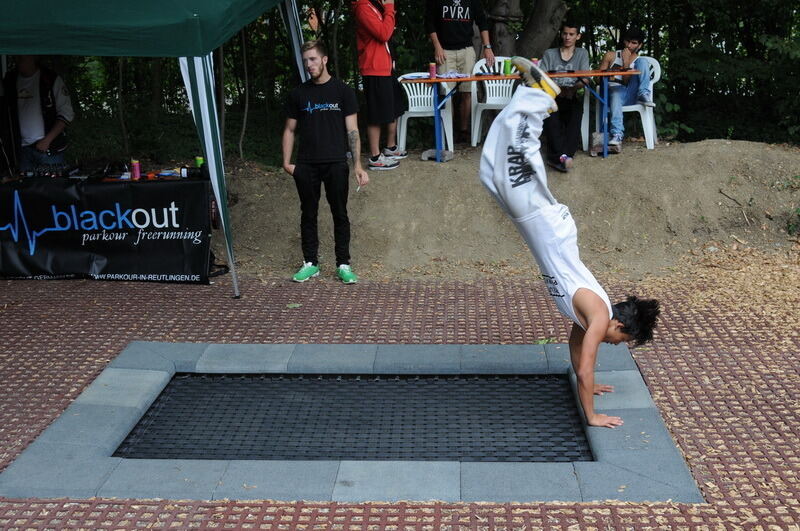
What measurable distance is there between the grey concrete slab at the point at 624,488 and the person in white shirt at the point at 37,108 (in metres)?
6.99

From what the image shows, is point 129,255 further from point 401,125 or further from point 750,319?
point 750,319

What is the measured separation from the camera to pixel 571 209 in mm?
9602

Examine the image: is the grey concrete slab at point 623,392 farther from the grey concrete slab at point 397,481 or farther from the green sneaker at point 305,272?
the green sneaker at point 305,272

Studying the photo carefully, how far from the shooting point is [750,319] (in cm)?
691

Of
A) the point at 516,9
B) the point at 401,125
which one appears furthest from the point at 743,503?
the point at 516,9

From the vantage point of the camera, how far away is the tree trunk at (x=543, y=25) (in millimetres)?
11773

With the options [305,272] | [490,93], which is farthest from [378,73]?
[305,272]

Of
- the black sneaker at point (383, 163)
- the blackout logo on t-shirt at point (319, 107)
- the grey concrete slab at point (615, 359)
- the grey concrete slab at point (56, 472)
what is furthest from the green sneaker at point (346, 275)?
the grey concrete slab at point (56, 472)

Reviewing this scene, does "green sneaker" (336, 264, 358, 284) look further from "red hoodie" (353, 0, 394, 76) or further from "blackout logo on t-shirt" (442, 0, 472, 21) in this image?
"blackout logo on t-shirt" (442, 0, 472, 21)

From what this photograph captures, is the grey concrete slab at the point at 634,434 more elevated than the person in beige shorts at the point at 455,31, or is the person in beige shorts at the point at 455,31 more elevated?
the person in beige shorts at the point at 455,31

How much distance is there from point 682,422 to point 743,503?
91 centimetres

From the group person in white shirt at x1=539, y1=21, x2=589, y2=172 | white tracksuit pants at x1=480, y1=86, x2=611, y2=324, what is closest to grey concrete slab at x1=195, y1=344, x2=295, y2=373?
white tracksuit pants at x1=480, y1=86, x2=611, y2=324

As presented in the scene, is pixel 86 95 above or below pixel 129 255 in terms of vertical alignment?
above

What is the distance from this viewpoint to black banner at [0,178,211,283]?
827 centimetres
